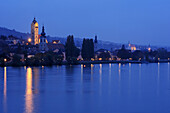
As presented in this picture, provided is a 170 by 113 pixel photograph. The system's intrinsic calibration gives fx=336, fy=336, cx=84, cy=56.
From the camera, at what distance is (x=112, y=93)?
22.7 m

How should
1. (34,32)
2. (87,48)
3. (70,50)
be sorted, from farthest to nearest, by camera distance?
1. (34,32)
2. (87,48)
3. (70,50)

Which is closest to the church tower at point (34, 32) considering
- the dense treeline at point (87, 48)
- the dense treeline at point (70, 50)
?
the dense treeline at point (87, 48)

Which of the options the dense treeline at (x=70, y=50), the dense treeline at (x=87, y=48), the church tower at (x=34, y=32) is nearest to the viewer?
the dense treeline at (x=70, y=50)

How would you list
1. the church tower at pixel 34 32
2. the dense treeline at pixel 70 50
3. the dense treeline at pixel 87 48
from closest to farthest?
the dense treeline at pixel 70 50
the dense treeline at pixel 87 48
the church tower at pixel 34 32

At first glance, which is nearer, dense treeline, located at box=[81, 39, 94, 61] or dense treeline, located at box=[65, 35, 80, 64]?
dense treeline, located at box=[65, 35, 80, 64]

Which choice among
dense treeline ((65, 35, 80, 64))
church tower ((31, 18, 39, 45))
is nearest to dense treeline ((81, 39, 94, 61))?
dense treeline ((65, 35, 80, 64))

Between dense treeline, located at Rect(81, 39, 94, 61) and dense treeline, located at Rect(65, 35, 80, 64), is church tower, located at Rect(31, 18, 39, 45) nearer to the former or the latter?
dense treeline, located at Rect(81, 39, 94, 61)

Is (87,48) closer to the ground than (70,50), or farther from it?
farther from it

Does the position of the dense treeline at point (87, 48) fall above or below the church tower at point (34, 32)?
below

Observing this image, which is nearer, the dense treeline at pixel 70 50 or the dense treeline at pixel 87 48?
the dense treeline at pixel 70 50

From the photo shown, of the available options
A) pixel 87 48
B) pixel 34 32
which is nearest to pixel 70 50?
pixel 87 48

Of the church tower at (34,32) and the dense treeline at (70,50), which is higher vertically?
the church tower at (34,32)

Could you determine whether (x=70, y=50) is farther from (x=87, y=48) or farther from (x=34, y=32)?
(x=34, y=32)

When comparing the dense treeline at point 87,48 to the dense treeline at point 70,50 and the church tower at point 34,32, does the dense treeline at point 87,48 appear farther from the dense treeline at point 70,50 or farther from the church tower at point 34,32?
the church tower at point 34,32
